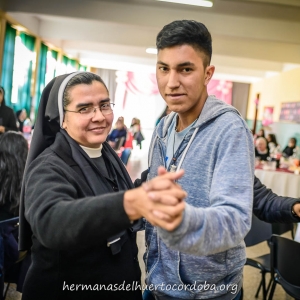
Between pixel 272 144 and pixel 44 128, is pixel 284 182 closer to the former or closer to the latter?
pixel 272 144

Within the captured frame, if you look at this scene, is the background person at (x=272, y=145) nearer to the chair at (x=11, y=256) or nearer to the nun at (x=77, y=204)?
the chair at (x=11, y=256)

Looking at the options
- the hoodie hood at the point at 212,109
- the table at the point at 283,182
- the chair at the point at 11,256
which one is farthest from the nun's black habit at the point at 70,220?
the table at the point at 283,182

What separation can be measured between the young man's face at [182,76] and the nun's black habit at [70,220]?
1.26ft

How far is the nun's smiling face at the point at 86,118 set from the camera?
4.18 feet

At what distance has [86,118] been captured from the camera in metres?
1.28

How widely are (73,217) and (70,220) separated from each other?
1 cm

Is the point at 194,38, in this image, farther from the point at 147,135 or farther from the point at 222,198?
the point at 147,135

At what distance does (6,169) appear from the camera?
2535 millimetres

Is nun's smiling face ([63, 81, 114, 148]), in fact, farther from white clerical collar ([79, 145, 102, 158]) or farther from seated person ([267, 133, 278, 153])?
seated person ([267, 133, 278, 153])

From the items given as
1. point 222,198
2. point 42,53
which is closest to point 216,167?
point 222,198

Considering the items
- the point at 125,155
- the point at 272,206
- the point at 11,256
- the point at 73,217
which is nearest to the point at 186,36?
the point at 73,217

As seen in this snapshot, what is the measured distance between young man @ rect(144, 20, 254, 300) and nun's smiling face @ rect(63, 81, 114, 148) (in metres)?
0.27

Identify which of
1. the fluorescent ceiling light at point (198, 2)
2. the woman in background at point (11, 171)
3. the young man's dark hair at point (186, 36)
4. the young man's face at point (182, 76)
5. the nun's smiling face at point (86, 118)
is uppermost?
the fluorescent ceiling light at point (198, 2)

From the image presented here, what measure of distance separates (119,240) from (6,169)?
64.5 inches
